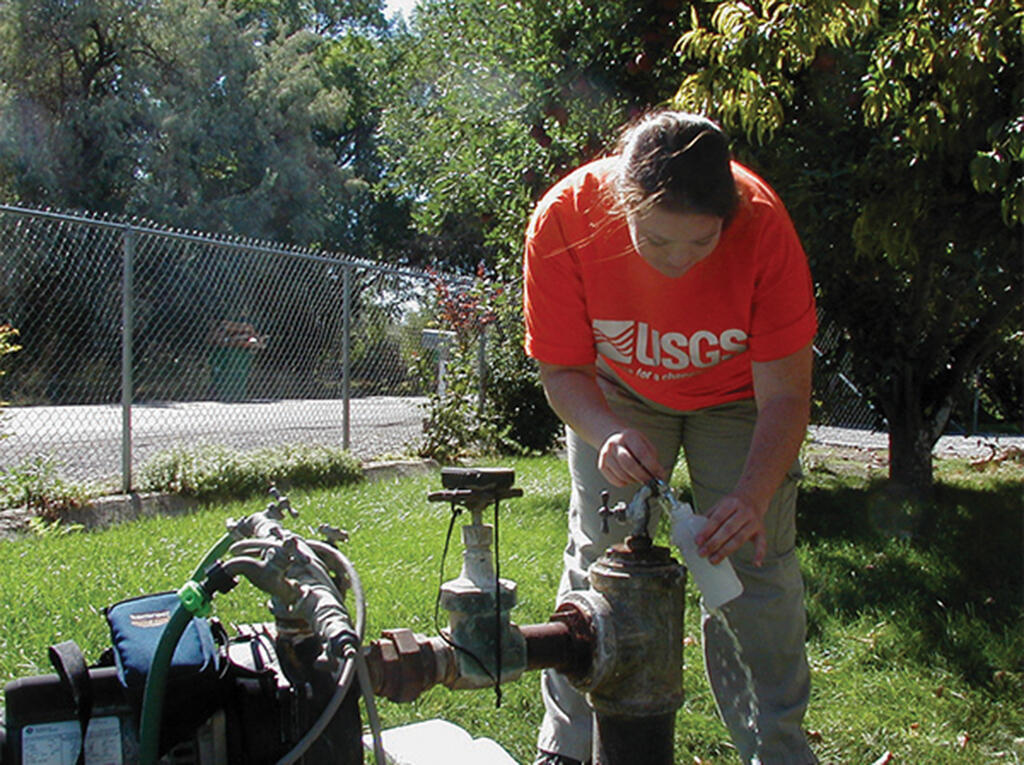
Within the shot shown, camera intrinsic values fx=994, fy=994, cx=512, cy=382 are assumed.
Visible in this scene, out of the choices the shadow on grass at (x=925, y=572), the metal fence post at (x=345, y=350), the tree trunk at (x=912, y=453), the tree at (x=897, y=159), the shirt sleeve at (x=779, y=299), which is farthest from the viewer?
the metal fence post at (x=345, y=350)

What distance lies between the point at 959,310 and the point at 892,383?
56 cm

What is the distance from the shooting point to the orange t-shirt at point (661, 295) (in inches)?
83.7

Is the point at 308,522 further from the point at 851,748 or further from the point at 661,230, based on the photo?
the point at 661,230

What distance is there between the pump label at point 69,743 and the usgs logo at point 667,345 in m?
1.37

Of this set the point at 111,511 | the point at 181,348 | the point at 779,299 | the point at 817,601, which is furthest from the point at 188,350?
the point at 779,299

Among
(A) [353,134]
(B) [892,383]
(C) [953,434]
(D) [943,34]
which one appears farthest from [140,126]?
(D) [943,34]

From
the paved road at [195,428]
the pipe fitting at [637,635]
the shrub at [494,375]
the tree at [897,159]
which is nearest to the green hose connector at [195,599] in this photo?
the pipe fitting at [637,635]

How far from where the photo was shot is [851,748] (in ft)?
9.04

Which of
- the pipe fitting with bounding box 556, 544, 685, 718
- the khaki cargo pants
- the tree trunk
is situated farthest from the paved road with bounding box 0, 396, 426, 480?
the pipe fitting with bounding box 556, 544, 685, 718

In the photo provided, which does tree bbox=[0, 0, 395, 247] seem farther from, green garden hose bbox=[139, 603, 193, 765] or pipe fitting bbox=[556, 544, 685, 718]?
green garden hose bbox=[139, 603, 193, 765]

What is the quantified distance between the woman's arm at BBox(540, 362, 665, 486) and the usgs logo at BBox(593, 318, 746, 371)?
92mm

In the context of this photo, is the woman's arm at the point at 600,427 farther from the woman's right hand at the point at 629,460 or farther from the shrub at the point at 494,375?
the shrub at the point at 494,375

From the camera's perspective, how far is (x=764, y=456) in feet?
6.43

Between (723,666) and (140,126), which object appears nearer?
(723,666)
